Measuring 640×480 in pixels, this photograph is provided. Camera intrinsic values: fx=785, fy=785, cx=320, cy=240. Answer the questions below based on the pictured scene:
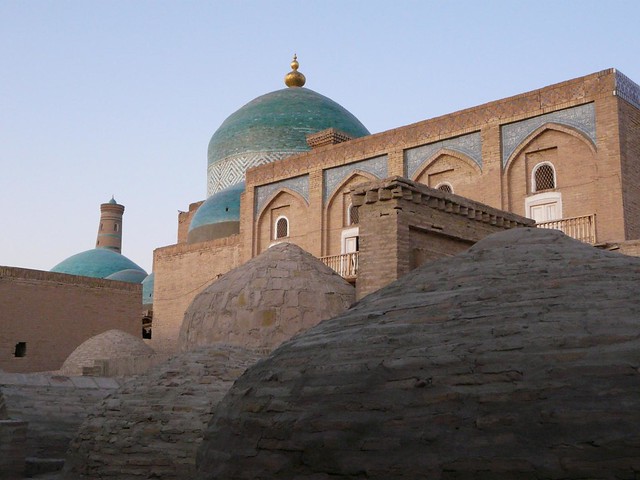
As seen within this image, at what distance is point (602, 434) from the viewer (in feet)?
9.43

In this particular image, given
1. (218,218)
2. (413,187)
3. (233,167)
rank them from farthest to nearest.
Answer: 1. (233,167)
2. (218,218)
3. (413,187)

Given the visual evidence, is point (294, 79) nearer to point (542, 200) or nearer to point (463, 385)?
point (542, 200)

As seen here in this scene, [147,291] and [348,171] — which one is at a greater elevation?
[348,171]

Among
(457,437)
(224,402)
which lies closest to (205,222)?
(224,402)

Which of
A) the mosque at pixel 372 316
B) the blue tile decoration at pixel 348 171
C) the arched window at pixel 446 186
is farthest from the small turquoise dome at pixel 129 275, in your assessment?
the arched window at pixel 446 186

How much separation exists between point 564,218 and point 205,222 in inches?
515

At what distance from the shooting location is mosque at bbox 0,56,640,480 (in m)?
3.20

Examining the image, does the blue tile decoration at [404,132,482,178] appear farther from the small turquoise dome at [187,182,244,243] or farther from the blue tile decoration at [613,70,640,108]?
the small turquoise dome at [187,182,244,243]

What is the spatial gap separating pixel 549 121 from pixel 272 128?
1288cm

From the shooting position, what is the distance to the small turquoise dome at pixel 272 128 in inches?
1097

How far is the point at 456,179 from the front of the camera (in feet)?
61.5

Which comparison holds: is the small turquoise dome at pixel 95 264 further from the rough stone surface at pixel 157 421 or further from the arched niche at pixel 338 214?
the rough stone surface at pixel 157 421

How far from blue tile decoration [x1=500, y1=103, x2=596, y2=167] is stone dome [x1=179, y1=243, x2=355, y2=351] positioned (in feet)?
26.0

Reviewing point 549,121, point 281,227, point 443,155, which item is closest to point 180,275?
point 281,227
